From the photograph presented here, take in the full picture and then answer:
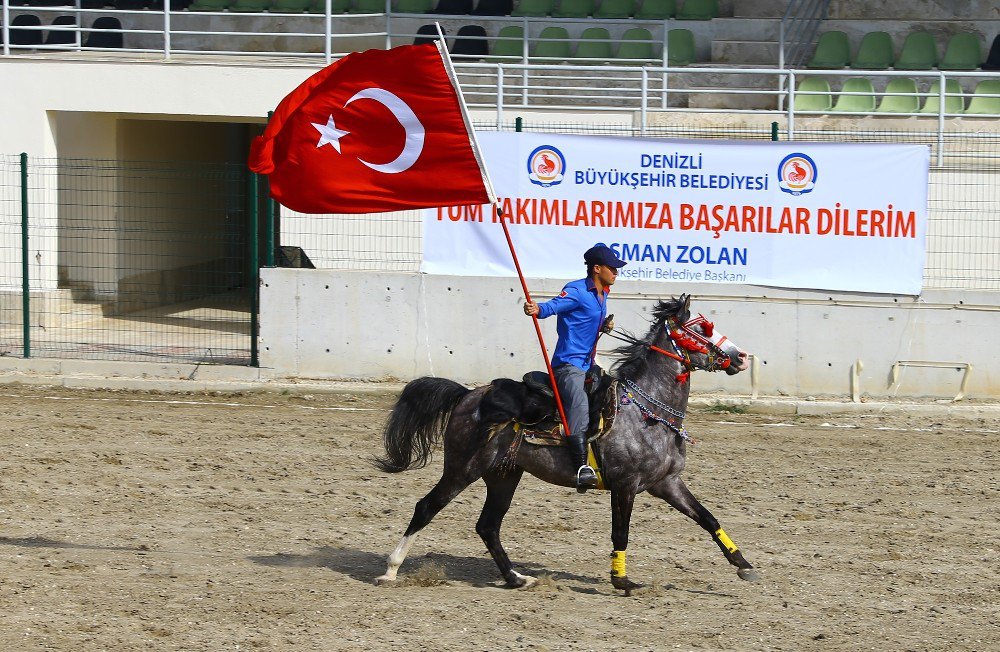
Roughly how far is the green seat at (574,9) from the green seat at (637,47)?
1416mm

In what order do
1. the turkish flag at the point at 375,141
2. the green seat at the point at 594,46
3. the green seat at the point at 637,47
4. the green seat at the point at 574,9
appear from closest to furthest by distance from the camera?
the turkish flag at the point at 375,141 → the green seat at the point at 637,47 → the green seat at the point at 594,46 → the green seat at the point at 574,9

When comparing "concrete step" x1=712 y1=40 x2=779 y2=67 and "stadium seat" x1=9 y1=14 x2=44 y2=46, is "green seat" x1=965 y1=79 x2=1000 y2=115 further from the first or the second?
"stadium seat" x1=9 y1=14 x2=44 y2=46

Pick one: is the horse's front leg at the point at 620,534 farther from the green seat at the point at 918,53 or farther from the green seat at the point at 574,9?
the green seat at the point at 574,9

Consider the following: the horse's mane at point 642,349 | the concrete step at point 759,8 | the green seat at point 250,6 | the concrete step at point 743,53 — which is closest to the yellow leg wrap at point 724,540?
the horse's mane at point 642,349

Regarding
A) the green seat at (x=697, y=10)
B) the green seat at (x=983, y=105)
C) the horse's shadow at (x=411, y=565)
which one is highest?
the green seat at (x=697, y=10)

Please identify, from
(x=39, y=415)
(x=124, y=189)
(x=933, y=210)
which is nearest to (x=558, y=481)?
(x=39, y=415)

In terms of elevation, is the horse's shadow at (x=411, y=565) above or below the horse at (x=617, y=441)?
below

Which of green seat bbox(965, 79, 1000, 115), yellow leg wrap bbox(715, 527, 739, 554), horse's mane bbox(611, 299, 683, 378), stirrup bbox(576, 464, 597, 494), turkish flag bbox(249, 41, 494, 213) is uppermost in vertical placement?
green seat bbox(965, 79, 1000, 115)

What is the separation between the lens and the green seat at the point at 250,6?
80.9 ft

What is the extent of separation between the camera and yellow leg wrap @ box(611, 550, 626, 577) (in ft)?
27.1

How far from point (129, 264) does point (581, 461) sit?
12443 millimetres

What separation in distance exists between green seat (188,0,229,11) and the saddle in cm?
1848

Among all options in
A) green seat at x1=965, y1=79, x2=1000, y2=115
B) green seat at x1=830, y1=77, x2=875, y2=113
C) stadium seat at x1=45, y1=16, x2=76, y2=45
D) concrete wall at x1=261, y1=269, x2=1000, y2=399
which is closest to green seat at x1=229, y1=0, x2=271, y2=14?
stadium seat at x1=45, y1=16, x2=76, y2=45

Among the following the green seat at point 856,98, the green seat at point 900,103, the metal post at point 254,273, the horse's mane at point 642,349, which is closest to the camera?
the horse's mane at point 642,349
